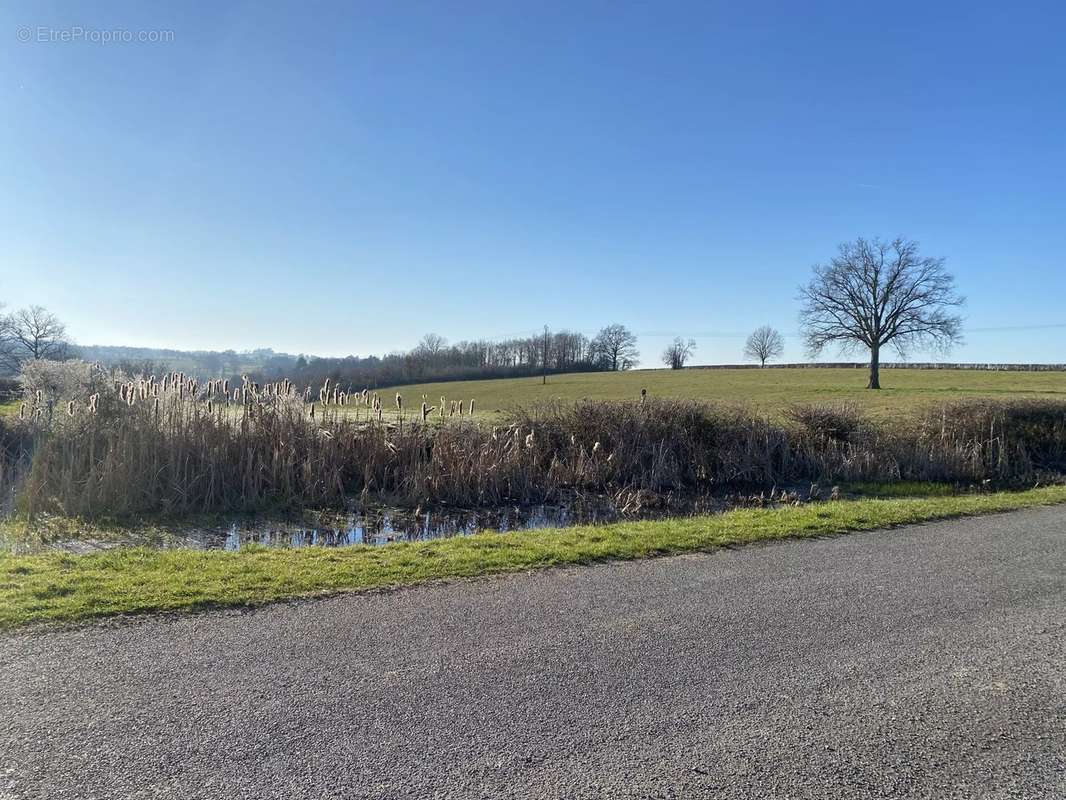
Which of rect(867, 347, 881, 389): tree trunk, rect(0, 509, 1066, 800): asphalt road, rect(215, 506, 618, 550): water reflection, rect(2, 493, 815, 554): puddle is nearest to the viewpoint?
rect(0, 509, 1066, 800): asphalt road

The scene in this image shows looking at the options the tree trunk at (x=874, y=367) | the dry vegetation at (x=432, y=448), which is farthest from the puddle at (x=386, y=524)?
the tree trunk at (x=874, y=367)

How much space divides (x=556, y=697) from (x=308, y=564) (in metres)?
3.93

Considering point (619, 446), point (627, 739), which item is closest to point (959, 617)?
point (627, 739)

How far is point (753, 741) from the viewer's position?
3.49m

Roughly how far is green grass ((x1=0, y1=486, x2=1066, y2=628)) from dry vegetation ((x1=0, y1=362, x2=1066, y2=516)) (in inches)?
166

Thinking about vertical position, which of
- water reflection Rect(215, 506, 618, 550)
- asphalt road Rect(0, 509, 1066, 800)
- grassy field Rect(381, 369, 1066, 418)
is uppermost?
grassy field Rect(381, 369, 1066, 418)

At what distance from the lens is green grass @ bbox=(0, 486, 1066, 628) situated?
538 cm

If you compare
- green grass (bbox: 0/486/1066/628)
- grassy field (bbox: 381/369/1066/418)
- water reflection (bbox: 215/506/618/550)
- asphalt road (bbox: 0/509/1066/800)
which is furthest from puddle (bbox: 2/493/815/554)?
grassy field (bbox: 381/369/1066/418)

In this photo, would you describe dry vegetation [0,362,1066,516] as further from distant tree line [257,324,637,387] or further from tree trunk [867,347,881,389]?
distant tree line [257,324,637,387]

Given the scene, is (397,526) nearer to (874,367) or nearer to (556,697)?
(556,697)

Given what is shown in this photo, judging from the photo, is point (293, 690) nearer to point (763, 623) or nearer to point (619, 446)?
point (763, 623)

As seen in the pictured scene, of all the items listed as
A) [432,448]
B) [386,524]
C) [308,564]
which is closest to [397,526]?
[386,524]

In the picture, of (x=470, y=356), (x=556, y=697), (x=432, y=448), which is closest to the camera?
(x=556, y=697)

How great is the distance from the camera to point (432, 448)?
14.6m
